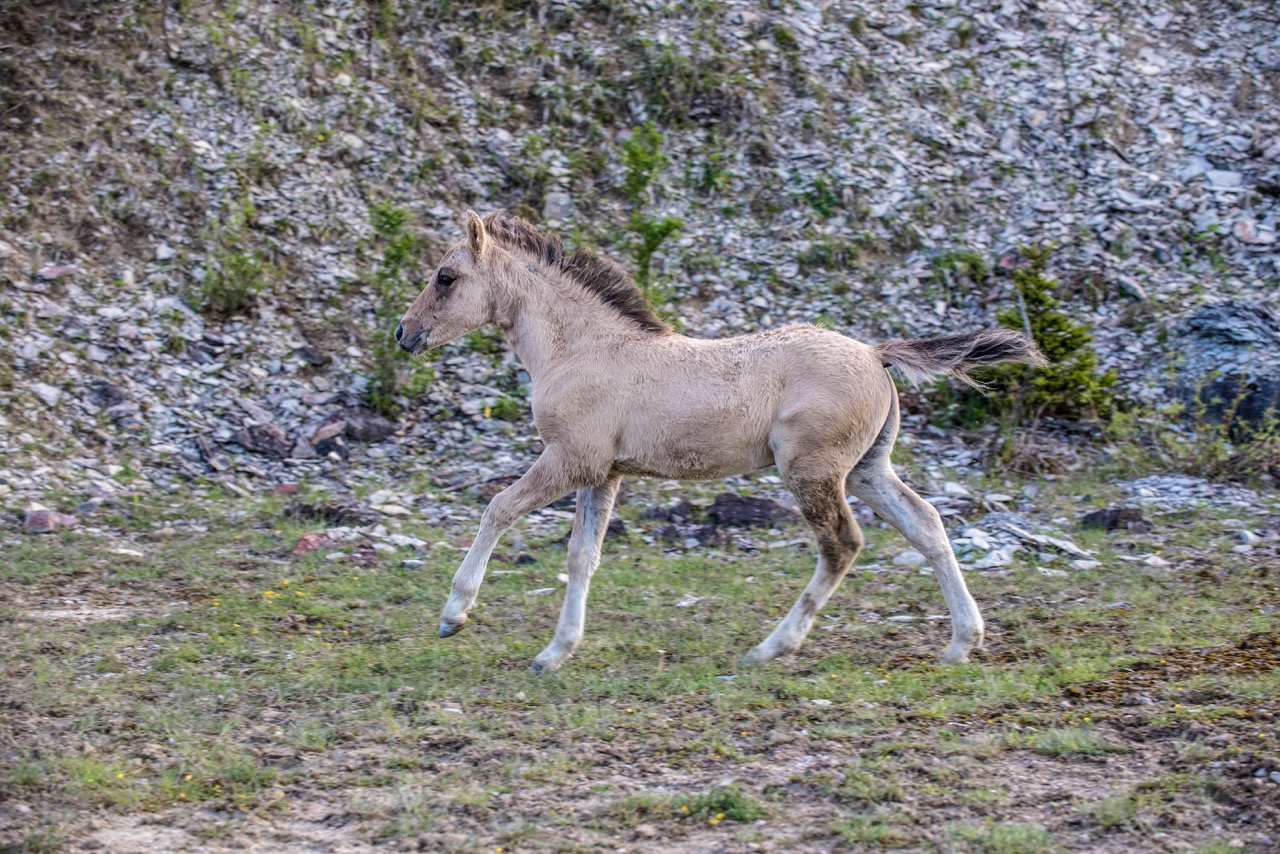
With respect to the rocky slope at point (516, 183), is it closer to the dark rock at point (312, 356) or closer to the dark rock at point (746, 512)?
the dark rock at point (312, 356)

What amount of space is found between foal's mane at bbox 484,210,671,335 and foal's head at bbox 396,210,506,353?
0.16 m

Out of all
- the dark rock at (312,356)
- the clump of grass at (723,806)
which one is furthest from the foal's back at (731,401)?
the dark rock at (312,356)

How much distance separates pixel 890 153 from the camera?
611 inches

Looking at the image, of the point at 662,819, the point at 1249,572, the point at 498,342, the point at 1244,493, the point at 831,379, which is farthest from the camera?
the point at 498,342

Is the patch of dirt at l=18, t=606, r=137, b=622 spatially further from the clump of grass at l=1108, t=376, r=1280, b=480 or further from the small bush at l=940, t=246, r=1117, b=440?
the clump of grass at l=1108, t=376, r=1280, b=480

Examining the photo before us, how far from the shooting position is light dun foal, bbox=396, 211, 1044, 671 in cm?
661

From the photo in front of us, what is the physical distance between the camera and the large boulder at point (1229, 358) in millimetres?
11750

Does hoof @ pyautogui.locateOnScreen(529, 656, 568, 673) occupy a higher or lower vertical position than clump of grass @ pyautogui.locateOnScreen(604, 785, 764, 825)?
lower

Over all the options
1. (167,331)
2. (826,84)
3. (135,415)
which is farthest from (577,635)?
(826,84)

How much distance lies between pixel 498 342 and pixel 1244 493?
7.54 meters

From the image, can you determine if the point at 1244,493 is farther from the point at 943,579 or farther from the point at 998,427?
the point at 943,579

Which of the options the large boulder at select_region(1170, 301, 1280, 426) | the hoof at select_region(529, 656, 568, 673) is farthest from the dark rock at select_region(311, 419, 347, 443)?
the large boulder at select_region(1170, 301, 1280, 426)

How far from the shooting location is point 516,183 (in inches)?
579

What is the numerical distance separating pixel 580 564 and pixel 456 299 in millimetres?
1861
